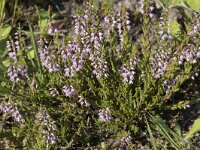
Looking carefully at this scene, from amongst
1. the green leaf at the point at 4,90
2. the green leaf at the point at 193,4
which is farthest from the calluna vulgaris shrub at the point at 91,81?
the green leaf at the point at 193,4

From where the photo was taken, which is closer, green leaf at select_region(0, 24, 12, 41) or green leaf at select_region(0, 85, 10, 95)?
green leaf at select_region(0, 85, 10, 95)

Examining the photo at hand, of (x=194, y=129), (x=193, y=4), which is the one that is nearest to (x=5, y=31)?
(x=193, y=4)

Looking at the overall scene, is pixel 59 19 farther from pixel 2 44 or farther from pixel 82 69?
pixel 82 69

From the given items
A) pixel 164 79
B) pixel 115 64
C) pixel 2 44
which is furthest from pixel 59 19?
pixel 164 79

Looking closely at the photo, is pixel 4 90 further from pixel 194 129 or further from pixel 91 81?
pixel 194 129

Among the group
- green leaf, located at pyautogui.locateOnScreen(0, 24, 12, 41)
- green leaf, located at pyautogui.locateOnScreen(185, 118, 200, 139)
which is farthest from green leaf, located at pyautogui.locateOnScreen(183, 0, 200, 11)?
green leaf, located at pyautogui.locateOnScreen(0, 24, 12, 41)

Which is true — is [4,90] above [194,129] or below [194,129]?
above

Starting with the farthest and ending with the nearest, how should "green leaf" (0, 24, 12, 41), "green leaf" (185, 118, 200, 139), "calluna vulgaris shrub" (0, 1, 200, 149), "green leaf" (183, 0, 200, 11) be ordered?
"green leaf" (0, 24, 12, 41) < "green leaf" (183, 0, 200, 11) < "green leaf" (185, 118, 200, 139) < "calluna vulgaris shrub" (0, 1, 200, 149)

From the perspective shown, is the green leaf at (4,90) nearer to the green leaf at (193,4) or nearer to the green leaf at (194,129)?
the green leaf at (194,129)

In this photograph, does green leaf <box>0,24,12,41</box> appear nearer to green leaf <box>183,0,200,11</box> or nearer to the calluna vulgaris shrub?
the calluna vulgaris shrub
